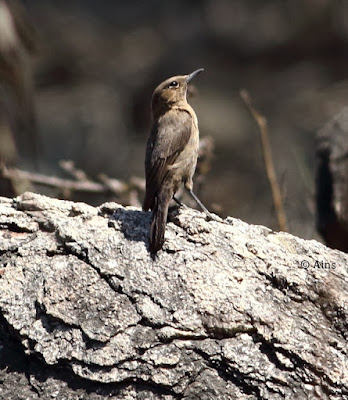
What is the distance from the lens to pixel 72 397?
460cm

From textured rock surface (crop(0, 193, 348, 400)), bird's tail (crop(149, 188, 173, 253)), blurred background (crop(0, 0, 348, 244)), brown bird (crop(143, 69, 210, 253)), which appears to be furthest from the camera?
blurred background (crop(0, 0, 348, 244))

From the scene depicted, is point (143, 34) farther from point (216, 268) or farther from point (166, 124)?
point (216, 268)

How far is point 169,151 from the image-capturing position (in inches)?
240

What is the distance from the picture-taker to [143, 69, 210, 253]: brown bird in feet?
19.1

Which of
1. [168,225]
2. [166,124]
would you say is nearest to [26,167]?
[166,124]

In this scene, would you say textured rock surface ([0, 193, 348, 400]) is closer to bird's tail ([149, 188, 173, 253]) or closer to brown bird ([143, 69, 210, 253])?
bird's tail ([149, 188, 173, 253])

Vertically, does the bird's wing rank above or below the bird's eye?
below

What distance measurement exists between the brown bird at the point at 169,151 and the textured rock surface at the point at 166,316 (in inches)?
17.3

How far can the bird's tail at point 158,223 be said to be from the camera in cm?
509

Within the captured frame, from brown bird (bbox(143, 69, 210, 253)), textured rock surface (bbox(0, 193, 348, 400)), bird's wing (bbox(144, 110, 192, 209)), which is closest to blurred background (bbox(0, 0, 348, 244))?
brown bird (bbox(143, 69, 210, 253))

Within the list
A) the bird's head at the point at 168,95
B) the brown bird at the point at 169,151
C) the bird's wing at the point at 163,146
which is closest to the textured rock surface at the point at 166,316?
the brown bird at the point at 169,151

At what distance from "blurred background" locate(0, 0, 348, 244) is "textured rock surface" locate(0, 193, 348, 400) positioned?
1031 cm

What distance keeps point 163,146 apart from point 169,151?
0.18ft

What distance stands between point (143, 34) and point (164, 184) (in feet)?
53.6
